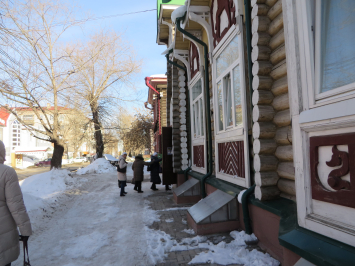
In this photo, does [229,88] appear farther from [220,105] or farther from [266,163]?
[266,163]

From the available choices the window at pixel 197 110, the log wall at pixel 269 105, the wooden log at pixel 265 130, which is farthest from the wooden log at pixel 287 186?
the window at pixel 197 110

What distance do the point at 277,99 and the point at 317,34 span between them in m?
1.08

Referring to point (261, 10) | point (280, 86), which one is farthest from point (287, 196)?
point (261, 10)

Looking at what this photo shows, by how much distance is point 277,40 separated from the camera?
3211 millimetres

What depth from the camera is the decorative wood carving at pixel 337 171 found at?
192 cm

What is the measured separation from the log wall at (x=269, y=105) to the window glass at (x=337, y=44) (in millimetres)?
894

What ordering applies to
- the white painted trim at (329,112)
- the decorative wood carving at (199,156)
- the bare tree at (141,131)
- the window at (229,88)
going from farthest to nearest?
the bare tree at (141,131), the decorative wood carving at (199,156), the window at (229,88), the white painted trim at (329,112)

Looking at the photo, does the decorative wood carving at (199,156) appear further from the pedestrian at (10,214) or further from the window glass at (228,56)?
the pedestrian at (10,214)

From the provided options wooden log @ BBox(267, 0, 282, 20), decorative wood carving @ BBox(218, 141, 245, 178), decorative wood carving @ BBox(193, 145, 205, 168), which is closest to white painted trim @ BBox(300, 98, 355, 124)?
wooden log @ BBox(267, 0, 282, 20)

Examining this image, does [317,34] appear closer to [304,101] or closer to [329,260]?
[304,101]

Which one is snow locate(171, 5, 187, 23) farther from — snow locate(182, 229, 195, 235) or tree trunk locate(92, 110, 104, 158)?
tree trunk locate(92, 110, 104, 158)

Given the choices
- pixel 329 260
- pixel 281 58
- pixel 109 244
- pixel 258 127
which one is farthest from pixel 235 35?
pixel 109 244

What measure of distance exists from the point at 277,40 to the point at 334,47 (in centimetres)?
111

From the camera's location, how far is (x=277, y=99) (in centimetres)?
328
